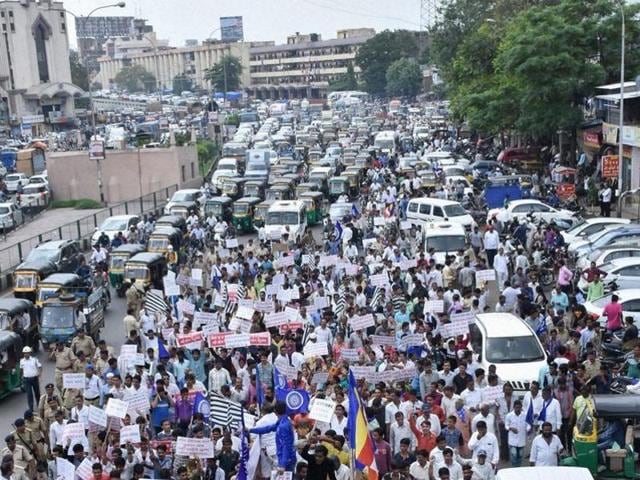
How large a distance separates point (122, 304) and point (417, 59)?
12579 cm

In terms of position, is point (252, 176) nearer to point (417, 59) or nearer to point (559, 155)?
point (559, 155)

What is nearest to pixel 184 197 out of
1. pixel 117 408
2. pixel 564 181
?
pixel 564 181

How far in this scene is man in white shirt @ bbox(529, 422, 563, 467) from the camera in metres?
12.0

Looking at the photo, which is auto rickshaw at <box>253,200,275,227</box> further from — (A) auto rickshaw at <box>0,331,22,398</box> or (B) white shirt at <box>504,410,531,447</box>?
(B) white shirt at <box>504,410,531,447</box>

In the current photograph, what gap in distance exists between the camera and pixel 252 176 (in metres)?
49.1

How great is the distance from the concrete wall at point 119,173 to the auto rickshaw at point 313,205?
1642 cm

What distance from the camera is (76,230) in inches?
1591

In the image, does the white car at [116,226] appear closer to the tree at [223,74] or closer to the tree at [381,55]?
the tree at [381,55]

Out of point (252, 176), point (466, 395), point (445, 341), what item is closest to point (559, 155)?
point (252, 176)

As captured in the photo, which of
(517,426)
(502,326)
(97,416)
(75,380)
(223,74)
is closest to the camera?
(517,426)

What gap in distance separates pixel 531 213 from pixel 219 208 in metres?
13.0

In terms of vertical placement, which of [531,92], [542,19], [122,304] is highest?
[542,19]

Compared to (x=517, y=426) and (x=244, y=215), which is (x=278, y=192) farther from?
(x=517, y=426)

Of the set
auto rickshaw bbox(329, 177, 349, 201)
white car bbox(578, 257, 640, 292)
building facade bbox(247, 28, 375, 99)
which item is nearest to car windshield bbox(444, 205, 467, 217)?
white car bbox(578, 257, 640, 292)
